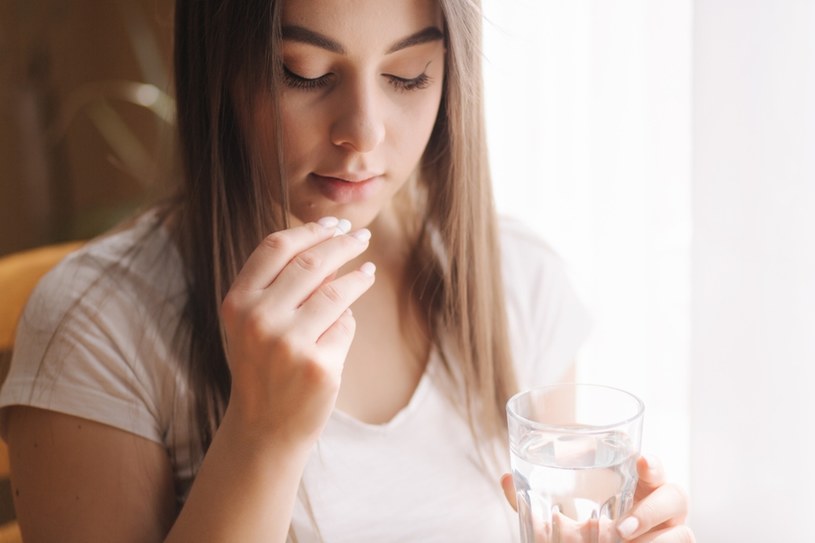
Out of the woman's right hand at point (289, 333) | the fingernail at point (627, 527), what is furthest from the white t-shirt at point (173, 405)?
the fingernail at point (627, 527)

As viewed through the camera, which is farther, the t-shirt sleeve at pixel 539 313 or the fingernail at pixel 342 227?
the t-shirt sleeve at pixel 539 313

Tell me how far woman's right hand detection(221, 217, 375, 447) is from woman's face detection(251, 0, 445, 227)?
0.52 feet

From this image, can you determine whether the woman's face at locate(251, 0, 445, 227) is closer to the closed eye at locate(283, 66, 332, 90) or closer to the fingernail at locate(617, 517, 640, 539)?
the closed eye at locate(283, 66, 332, 90)

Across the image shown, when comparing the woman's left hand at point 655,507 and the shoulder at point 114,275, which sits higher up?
the shoulder at point 114,275

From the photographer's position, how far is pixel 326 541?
1024mm

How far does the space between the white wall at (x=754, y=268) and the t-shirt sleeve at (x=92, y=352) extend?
714 millimetres

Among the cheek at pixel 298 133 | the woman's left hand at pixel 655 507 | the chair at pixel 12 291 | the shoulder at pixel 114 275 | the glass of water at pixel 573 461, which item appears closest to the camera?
the glass of water at pixel 573 461

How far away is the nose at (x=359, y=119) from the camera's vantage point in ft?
2.82

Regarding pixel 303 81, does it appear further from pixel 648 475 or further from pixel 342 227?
pixel 648 475

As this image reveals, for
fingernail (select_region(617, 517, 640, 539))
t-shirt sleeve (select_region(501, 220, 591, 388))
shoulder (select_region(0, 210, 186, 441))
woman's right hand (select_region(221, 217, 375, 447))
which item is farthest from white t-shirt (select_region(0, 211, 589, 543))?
fingernail (select_region(617, 517, 640, 539))

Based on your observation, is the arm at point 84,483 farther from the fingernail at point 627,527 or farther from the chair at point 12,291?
the fingernail at point 627,527

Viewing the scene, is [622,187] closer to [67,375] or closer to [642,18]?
[642,18]

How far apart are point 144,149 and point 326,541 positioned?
176 centimetres

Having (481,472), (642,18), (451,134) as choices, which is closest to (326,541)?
(481,472)
